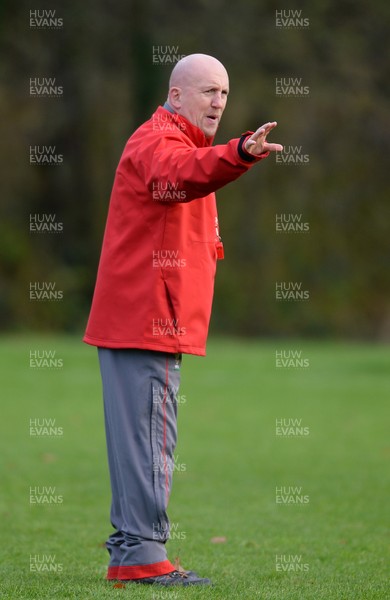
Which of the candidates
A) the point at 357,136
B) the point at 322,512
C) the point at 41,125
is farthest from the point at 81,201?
the point at 322,512

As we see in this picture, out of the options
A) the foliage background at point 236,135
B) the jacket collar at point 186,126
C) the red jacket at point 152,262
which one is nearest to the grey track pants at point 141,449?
the red jacket at point 152,262

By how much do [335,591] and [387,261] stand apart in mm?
29060

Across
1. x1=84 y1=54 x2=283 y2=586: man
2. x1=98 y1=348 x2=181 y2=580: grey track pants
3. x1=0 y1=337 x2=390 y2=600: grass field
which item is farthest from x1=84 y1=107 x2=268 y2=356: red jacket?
x1=0 y1=337 x2=390 y2=600: grass field

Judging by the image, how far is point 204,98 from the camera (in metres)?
4.89

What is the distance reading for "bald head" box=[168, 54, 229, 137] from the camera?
15.9ft

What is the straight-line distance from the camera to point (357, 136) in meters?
31.9

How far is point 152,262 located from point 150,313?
0.22 meters

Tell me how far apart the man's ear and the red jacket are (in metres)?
0.05

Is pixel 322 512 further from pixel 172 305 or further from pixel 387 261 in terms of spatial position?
pixel 387 261

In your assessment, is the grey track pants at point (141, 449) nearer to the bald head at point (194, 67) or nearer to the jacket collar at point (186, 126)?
the jacket collar at point (186, 126)

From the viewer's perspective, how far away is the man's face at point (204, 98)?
4848 mm

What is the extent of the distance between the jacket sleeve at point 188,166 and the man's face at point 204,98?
24cm

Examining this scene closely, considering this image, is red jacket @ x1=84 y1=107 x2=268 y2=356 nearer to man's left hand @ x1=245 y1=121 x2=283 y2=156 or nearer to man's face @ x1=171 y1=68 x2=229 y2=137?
man's face @ x1=171 y1=68 x2=229 y2=137

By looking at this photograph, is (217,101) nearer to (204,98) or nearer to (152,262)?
(204,98)
